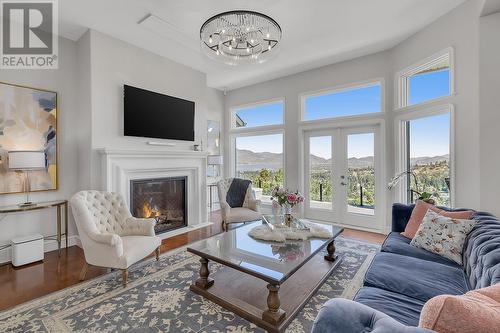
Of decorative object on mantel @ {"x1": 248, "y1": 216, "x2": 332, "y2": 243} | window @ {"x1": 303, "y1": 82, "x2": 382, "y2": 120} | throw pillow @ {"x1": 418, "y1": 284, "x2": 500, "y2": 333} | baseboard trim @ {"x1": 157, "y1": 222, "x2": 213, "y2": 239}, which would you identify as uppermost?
window @ {"x1": 303, "y1": 82, "x2": 382, "y2": 120}

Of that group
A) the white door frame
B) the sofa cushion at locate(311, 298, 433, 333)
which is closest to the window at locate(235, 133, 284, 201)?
the white door frame

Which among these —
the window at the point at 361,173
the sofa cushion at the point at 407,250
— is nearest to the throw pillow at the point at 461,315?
the sofa cushion at the point at 407,250

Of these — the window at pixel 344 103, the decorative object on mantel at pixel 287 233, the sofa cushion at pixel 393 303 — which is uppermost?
the window at pixel 344 103

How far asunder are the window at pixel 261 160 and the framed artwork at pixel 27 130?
400 centimetres

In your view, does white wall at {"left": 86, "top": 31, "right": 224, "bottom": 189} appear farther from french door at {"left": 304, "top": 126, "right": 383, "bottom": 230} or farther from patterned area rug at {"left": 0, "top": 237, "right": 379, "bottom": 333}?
french door at {"left": 304, "top": 126, "right": 383, "bottom": 230}

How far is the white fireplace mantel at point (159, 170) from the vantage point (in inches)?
139

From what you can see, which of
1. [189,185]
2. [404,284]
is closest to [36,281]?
[189,185]

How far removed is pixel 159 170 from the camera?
4219mm

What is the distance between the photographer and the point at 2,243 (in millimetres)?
3186

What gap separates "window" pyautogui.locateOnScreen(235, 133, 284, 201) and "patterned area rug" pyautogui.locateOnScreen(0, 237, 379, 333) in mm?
3239

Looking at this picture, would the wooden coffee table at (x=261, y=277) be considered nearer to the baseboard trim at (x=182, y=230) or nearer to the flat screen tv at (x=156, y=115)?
the baseboard trim at (x=182, y=230)

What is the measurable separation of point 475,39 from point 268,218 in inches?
135

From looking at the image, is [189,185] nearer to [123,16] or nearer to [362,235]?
[123,16]

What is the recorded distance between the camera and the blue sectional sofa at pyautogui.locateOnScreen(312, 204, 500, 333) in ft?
3.21
